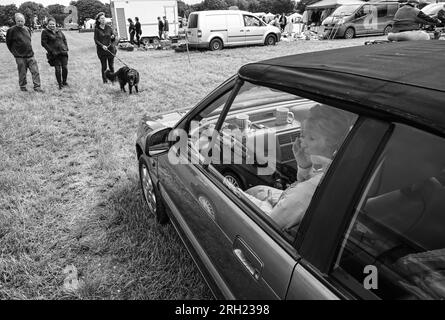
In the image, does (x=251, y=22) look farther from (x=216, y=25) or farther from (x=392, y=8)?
(x=392, y=8)

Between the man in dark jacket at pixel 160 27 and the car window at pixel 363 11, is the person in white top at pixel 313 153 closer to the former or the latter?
the car window at pixel 363 11

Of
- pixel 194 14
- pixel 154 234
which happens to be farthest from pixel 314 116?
pixel 194 14

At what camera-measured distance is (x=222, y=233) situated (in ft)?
5.13

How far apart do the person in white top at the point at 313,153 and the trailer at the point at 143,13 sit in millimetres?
20067

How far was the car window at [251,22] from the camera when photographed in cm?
1560

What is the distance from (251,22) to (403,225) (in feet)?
52.6

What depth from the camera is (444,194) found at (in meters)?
1.27

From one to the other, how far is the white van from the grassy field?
29.1 ft

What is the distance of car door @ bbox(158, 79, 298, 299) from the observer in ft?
3.92

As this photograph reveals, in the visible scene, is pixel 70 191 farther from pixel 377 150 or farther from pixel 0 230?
pixel 377 150

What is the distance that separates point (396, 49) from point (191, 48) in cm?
1578

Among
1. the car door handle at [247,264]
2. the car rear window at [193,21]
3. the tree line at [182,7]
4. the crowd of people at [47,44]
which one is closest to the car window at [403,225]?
the car door handle at [247,264]

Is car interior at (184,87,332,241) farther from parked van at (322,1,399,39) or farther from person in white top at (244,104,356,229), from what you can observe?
parked van at (322,1,399,39)

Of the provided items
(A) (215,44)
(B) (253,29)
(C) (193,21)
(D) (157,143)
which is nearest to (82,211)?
(D) (157,143)
